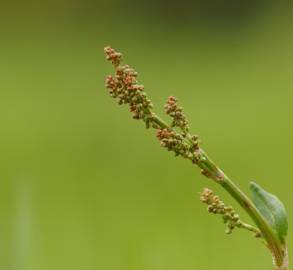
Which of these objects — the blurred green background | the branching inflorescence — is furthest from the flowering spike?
the blurred green background

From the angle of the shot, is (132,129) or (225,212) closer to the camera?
(225,212)

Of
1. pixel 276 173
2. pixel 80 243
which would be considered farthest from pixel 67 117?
pixel 80 243

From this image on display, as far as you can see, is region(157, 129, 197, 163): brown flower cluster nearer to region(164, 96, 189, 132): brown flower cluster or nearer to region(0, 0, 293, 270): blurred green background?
region(164, 96, 189, 132): brown flower cluster

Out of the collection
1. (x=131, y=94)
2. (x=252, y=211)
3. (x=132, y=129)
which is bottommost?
(x=252, y=211)

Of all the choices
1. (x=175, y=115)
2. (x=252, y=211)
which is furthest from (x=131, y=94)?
(x=252, y=211)

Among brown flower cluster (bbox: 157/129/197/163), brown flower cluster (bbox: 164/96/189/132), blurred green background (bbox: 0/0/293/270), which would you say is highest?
blurred green background (bbox: 0/0/293/270)

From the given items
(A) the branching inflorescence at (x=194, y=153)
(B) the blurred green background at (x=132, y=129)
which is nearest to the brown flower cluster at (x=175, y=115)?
(A) the branching inflorescence at (x=194, y=153)

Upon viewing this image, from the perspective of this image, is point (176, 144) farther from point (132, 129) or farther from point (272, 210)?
point (132, 129)
